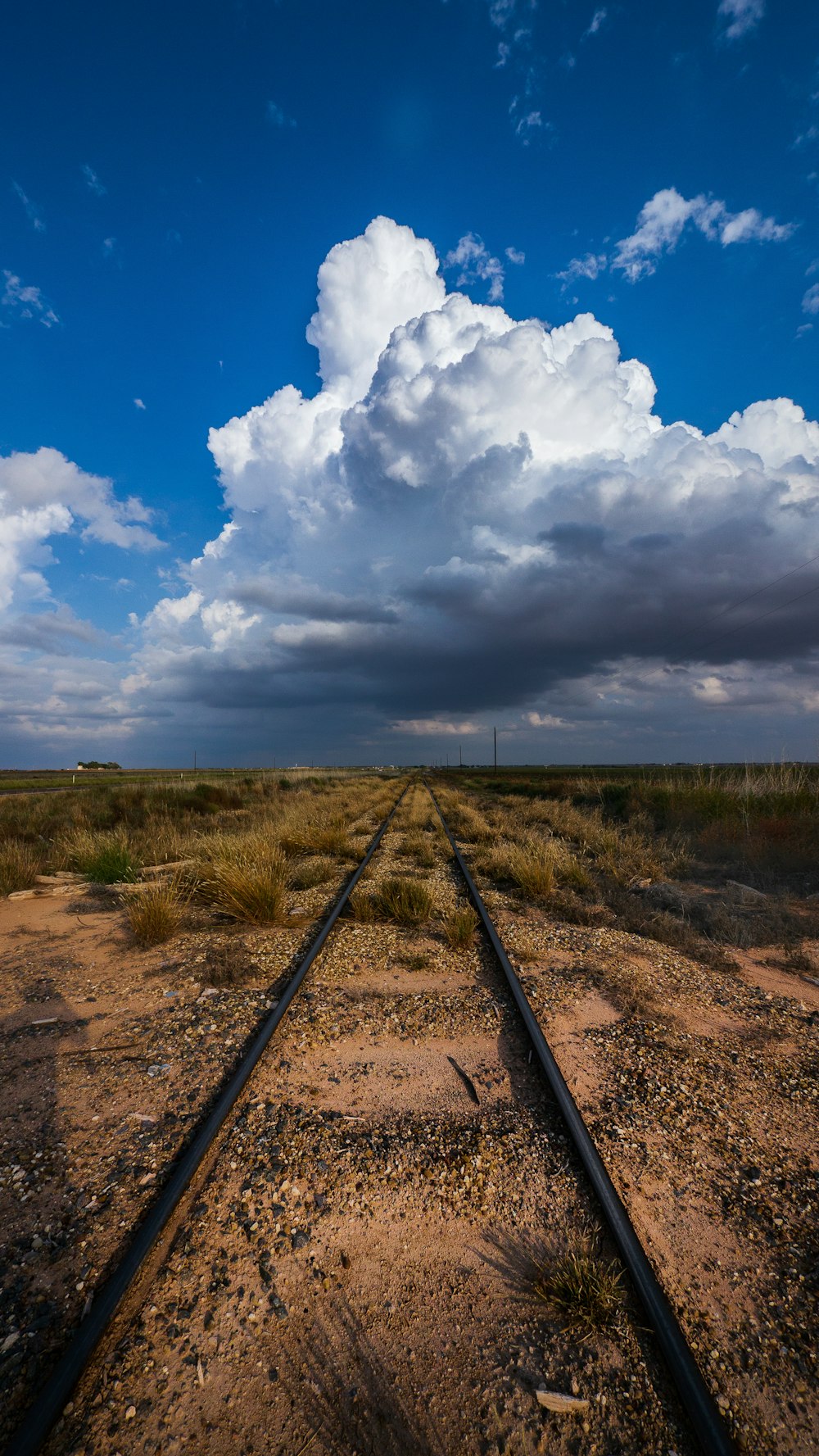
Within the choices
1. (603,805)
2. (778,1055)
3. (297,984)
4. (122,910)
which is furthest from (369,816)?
(778,1055)

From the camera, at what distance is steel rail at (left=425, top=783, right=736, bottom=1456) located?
179 cm

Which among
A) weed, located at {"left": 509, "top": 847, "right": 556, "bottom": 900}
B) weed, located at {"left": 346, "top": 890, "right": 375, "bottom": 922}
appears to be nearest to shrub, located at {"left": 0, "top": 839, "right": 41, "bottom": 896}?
weed, located at {"left": 346, "top": 890, "right": 375, "bottom": 922}

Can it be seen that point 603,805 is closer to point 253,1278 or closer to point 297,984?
point 297,984

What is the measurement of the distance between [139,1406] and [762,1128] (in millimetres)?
3413

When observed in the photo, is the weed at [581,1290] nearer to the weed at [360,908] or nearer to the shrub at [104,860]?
the weed at [360,908]

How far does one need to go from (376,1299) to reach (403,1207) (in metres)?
0.48

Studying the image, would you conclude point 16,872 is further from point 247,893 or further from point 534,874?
point 534,874

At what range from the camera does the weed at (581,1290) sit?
218 cm

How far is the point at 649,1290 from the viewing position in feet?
7.36

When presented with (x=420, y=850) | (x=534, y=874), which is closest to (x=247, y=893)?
(x=534, y=874)

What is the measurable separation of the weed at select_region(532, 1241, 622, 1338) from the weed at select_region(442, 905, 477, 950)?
13.3 ft

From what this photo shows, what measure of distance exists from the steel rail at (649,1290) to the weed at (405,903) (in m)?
3.38

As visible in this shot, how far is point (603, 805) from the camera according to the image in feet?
67.9

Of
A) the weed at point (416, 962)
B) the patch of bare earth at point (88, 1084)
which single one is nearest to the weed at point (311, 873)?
the patch of bare earth at point (88, 1084)
